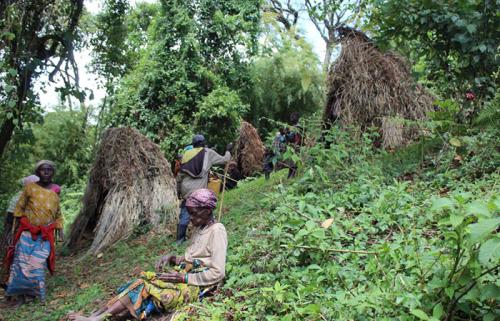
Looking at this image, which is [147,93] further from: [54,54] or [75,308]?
[75,308]

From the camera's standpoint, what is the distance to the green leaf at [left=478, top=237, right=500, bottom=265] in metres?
2.34

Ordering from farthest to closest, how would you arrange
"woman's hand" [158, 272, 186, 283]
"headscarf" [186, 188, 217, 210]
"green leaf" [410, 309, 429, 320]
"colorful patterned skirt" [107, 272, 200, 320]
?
"headscarf" [186, 188, 217, 210] < "woman's hand" [158, 272, 186, 283] < "colorful patterned skirt" [107, 272, 200, 320] < "green leaf" [410, 309, 429, 320]

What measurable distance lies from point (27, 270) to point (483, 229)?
562cm

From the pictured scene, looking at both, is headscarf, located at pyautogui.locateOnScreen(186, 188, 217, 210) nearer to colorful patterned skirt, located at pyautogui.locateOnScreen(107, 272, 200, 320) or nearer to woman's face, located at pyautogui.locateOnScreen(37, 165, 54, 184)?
colorful patterned skirt, located at pyautogui.locateOnScreen(107, 272, 200, 320)

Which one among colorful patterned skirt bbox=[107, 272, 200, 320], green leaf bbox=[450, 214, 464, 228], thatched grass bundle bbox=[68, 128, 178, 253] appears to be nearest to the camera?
green leaf bbox=[450, 214, 464, 228]

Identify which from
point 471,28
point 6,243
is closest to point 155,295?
point 6,243

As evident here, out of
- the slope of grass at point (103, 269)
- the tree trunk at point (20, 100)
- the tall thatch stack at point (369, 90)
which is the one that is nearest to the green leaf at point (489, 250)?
the slope of grass at point (103, 269)

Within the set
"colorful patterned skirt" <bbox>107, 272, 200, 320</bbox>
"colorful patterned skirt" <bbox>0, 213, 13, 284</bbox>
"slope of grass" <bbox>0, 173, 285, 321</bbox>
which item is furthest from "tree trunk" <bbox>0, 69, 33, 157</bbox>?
"colorful patterned skirt" <bbox>107, 272, 200, 320</bbox>

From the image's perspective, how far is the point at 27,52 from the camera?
6227 mm

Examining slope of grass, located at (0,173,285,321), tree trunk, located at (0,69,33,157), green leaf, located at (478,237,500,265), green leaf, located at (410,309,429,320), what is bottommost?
slope of grass, located at (0,173,285,321)

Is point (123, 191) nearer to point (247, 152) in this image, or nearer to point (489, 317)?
point (489, 317)

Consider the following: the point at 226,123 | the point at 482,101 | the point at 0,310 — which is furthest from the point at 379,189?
the point at 226,123

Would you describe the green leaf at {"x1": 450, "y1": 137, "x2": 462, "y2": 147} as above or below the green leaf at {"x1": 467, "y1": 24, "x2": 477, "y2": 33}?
below

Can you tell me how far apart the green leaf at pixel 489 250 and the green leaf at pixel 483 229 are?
6 cm
